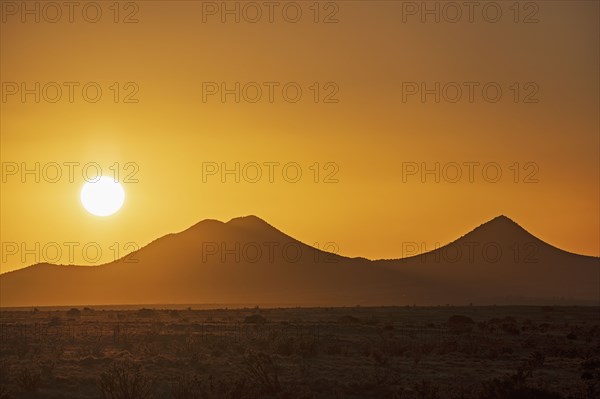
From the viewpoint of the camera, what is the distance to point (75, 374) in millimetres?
38438

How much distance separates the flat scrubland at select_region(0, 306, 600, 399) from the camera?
33000 mm

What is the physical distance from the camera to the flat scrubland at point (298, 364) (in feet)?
108

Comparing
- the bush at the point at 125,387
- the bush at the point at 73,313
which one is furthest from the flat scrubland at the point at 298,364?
the bush at the point at 73,313

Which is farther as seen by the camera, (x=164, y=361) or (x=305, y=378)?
(x=164, y=361)

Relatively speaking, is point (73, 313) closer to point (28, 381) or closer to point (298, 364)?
point (298, 364)

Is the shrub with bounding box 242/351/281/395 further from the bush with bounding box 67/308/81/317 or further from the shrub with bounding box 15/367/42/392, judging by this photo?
the bush with bounding box 67/308/81/317

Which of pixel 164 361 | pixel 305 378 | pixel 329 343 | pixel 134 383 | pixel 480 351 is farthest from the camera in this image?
pixel 329 343

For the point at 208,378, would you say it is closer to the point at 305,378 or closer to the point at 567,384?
the point at 305,378

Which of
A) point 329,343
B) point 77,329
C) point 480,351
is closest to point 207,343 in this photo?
point 329,343

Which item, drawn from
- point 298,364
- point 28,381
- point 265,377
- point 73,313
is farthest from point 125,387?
point 73,313

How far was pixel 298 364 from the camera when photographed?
40875mm

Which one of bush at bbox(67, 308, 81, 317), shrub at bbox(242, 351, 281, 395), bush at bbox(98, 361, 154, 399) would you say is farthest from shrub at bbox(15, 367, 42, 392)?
bush at bbox(67, 308, 81, 317)

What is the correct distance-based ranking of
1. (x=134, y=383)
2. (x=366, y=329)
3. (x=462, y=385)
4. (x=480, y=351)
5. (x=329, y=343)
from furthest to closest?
(x=366, y=329)
(x=329, y=343)
(x=480, y=351)
(x=462, y=385)
(x=134, y=383)

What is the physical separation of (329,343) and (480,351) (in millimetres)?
7529
